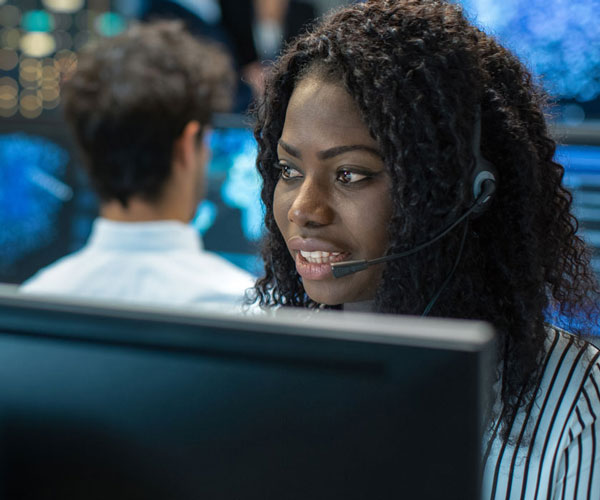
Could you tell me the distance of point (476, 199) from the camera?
34.1 inches

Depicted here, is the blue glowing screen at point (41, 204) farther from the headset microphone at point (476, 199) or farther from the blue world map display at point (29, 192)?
the headset microphone at point (476, 199)

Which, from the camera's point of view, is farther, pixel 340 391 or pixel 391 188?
pixel 391 188

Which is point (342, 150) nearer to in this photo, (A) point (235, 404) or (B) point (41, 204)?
(A) point (235, 404)

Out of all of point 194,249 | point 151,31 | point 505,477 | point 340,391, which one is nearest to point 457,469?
point 340,391

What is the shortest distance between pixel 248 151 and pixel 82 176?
456mm

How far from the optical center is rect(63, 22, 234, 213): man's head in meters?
1.77

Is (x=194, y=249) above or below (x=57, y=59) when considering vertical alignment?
below

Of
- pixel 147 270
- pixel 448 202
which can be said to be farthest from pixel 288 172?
pixel 147 270

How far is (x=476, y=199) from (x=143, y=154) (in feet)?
3.57

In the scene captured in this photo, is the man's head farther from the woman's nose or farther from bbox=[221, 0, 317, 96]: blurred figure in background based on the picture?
the woman's nose

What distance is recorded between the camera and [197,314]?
1.39 feet

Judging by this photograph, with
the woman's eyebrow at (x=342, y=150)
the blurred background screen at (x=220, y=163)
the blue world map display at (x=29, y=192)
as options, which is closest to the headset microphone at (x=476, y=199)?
the woman's eyebrow at (x=342, y=150)

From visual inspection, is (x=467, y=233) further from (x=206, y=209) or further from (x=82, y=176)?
(x=82, y=176)

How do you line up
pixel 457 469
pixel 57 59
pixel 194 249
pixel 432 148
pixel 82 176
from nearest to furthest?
1. pixel 457 469
2. pixel 432 148
3. pixel 194 249
4. pixel 82 176
5. pixel 57 59
